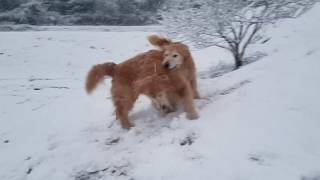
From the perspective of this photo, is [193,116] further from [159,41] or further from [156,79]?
[159,41]

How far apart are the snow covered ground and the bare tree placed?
0.56 meters

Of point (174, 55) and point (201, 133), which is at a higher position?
point (174, 55)

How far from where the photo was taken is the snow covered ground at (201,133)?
3.55 m

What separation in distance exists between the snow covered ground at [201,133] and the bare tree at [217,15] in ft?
1.84

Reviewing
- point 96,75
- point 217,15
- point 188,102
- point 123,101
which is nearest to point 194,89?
point 188,102

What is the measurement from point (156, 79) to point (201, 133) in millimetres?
796

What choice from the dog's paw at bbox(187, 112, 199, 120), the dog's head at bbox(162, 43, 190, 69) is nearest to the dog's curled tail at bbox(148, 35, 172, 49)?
the dog's head at bbox(162, 43, 190, 69)

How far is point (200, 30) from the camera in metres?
6.02

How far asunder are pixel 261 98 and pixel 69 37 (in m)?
10.5

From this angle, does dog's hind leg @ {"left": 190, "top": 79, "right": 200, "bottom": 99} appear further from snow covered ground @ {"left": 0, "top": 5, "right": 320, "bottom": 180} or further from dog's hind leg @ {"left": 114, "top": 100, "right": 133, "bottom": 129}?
dog's hind leg @ {"left": 114, "top": 100, "right": 133, "bottom": 129}

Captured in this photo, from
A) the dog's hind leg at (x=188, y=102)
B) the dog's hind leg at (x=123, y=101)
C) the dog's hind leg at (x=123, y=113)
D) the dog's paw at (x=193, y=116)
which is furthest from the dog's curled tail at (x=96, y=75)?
the dog's paw at (x=193, y=116)

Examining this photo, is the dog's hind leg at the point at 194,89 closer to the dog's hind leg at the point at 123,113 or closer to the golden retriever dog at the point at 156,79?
the golden retriever dog at the point at 156,79

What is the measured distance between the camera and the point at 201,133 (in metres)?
4.14

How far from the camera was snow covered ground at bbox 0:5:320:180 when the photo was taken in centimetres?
355
